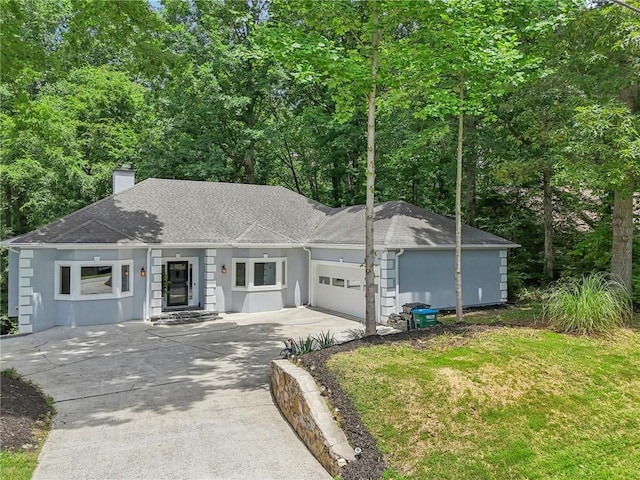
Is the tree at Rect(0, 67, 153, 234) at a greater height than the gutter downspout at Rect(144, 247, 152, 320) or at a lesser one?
greater

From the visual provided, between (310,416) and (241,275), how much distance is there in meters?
10.6

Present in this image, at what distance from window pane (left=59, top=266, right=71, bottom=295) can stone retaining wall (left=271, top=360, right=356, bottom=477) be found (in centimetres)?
923

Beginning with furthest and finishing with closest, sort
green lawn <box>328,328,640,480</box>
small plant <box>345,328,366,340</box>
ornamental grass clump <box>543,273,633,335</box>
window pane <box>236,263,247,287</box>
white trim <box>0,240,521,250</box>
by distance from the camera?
window pane <box>236,263,247,287</box> → white trim <box>0,240,521,250</box> → small plant <box>345,328,366,340</box> → ornamental grass clump <box>543,273,633,335</box> → green lawn <box>328,328,640,480</box>

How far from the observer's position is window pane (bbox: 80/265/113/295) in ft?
43.4

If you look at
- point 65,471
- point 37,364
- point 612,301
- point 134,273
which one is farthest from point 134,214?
point 612,301

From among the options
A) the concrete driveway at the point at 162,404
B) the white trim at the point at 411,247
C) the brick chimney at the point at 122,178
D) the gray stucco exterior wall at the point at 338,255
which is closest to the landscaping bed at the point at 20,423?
the concrete driveway at the point at 162,404

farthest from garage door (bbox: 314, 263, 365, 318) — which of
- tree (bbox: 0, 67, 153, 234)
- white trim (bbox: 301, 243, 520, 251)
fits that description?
tree (bbox: 0, 67, 153, 234)

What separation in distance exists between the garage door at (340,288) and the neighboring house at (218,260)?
37mm

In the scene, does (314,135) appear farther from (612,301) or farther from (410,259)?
(612,301)

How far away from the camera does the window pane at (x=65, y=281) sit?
1319 centimetres

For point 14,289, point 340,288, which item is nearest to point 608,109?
point 340,288

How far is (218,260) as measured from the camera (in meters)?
15.6

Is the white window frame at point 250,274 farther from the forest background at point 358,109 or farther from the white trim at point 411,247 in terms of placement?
the forest background at point 358,109

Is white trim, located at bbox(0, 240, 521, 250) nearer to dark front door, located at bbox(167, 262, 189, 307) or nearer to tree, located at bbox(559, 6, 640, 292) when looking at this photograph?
dark front door, located at bbox(167, 262, 189, 307)
